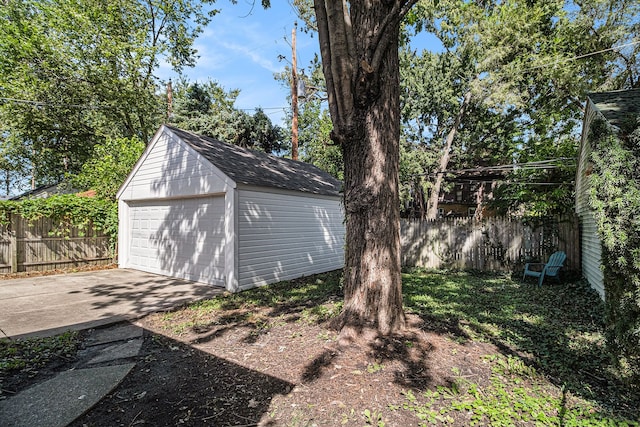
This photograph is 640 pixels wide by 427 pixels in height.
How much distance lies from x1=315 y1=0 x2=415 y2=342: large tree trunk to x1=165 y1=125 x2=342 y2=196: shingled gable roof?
13.1 ft

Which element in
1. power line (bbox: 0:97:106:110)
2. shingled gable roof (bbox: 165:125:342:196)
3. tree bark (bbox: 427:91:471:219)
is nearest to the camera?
shingled gable roof (bbox: 165:125:342:196)

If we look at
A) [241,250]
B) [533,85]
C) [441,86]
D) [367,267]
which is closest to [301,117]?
[441,86]

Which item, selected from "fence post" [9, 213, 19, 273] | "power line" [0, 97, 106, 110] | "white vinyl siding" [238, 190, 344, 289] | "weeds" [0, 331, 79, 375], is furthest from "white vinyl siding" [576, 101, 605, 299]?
"power line" [0, 97, 106, 110]

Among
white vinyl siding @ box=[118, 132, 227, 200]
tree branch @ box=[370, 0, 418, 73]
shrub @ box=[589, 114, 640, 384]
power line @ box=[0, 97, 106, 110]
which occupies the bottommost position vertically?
shrub @ box=[589, 114, 640, 384]

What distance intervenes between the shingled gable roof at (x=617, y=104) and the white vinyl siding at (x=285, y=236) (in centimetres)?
633

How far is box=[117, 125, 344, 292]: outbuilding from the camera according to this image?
23.1 ft

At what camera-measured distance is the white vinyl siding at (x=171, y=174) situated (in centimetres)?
729

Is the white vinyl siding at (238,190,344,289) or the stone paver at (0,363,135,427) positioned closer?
the stone paver at (0,363,135,427)

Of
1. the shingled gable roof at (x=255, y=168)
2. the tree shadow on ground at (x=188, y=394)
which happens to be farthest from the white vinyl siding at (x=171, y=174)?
the tree shadow on ground at (x=188, y=394)

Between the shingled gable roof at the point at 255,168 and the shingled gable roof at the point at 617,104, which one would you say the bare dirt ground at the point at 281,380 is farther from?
the shingled gable roof at the point at 255,168

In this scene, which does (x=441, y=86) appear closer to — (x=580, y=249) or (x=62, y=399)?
(x=580, y=249)

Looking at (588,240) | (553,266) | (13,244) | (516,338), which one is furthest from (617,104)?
(13,244)

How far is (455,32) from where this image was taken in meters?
14.9

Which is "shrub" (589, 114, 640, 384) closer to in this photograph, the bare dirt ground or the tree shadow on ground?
the bare dirt ground
